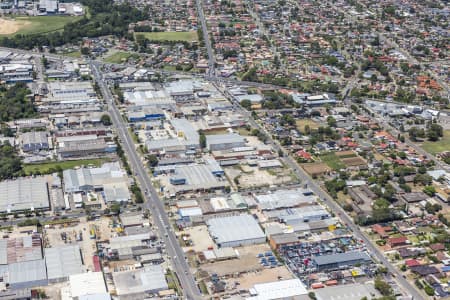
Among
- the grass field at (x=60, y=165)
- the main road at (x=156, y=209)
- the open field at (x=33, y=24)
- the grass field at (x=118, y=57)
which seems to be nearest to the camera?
the main road at (x=156, y=209)

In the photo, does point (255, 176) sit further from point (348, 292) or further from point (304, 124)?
point (348, 292)

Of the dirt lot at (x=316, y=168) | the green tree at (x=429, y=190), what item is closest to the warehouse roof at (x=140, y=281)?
the dirt lot at (x=316, y=168)

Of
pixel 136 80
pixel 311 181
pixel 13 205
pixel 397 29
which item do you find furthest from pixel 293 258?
pixel 397 29

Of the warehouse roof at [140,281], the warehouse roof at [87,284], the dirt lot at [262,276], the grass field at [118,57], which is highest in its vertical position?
the warehouse roof at [87,284]

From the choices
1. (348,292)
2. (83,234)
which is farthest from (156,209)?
(348,292)

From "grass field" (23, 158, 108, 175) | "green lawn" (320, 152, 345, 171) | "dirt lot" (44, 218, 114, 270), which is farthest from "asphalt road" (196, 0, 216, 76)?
"dirt lot" (44, 218, 114, 270)

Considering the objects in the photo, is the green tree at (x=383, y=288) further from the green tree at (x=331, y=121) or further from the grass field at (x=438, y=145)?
the green tree at (x=331, y=121)

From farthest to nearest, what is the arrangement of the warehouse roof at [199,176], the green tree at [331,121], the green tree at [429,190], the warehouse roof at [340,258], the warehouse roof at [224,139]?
1. the green tree at [331,121]
2. the warehouse roof at [224,139]
3. the green tree at [429,190]
4. the warehouse roof at [199,176]
5. the warehouse roof at [340,258]

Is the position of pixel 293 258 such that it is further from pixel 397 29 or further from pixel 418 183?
pixel 397 29
